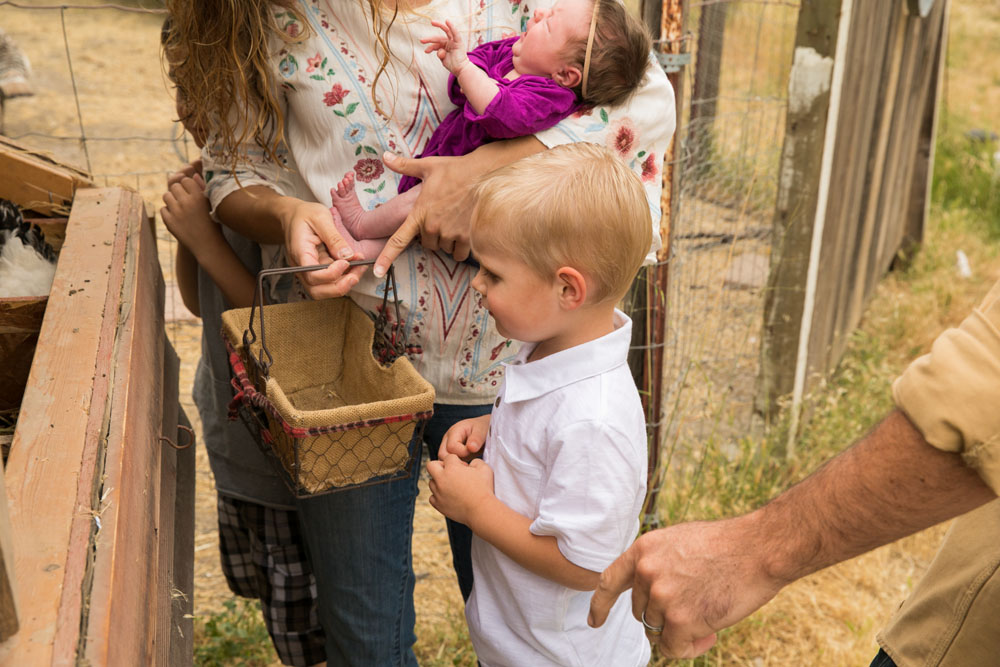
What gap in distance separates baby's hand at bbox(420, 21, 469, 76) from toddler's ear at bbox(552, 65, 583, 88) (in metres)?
0.17

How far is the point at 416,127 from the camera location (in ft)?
5.76

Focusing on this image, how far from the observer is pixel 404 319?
1.78 meters

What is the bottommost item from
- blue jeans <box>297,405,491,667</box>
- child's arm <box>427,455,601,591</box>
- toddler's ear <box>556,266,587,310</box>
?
blue jeans <box>297,405,491,667</box>

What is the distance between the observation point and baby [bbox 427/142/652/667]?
143cm

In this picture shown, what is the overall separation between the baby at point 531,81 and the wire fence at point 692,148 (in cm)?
45

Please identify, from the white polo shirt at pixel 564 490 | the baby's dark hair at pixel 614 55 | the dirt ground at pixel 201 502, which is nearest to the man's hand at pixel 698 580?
the white polo shirt at pixel 564 490

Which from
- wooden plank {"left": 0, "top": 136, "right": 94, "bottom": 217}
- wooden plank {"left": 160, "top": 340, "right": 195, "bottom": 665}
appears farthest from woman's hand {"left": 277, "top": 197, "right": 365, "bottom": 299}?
wooden plank {"left": 0, "top": 136, "right": 94, "bottom": 217}

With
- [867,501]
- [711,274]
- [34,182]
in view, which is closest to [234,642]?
[34,182]

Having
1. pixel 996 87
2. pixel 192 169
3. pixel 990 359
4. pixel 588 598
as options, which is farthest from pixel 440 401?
pixel 996 87

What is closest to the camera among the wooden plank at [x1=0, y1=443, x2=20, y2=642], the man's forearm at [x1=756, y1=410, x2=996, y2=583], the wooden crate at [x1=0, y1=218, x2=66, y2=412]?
the wooden plank at [x1=0, y1=443, x2=20, y2=642]

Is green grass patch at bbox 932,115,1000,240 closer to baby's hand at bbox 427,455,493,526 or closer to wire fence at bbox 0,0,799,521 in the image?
wire fence at bbox 0,0,799,521

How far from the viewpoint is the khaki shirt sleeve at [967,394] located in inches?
39.0

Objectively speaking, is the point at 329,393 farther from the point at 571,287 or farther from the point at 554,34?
the point at 554,34

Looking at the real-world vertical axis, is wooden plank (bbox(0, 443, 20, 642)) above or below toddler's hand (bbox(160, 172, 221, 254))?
above
